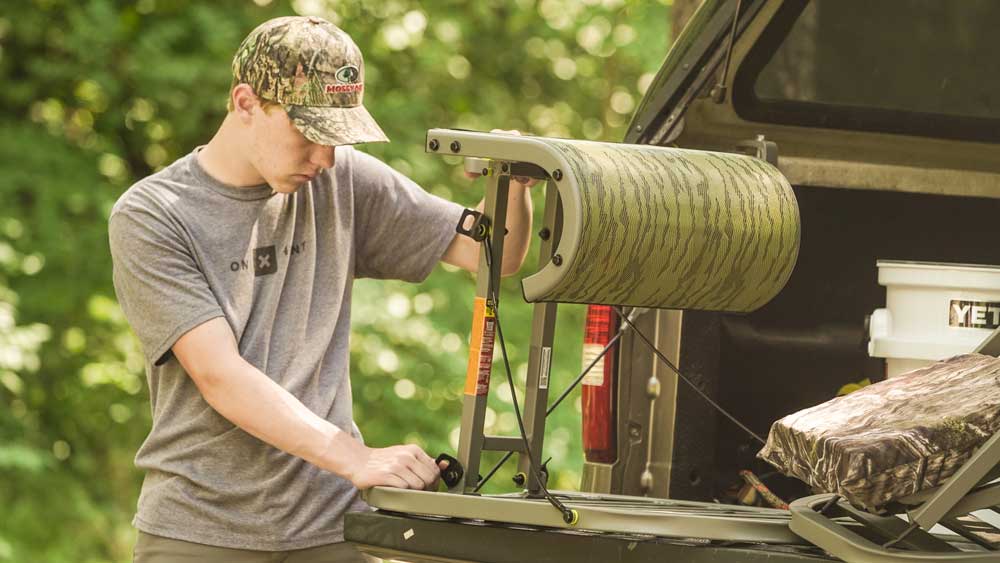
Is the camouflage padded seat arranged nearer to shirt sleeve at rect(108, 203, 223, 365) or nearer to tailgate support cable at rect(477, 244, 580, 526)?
tailgate support cable at rect(477, 244, 580, 526)

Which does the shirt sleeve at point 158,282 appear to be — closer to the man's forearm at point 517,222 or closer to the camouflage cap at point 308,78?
the camouflage cap at point 308,78

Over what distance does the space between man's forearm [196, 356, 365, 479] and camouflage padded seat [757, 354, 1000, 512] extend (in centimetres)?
91

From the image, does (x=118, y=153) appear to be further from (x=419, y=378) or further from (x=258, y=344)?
(x=258, y=344)

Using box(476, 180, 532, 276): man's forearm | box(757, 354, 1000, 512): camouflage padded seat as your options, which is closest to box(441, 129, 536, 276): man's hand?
box(476, 180, 532, 276): man's forearm

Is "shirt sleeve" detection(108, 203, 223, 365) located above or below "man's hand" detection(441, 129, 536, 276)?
below

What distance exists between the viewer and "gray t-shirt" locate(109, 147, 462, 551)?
3.06m

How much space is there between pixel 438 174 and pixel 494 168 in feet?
19.2

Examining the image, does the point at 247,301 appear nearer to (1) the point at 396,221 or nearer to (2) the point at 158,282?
(2) the point at 158,282

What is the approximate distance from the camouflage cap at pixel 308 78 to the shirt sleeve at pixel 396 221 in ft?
0.89

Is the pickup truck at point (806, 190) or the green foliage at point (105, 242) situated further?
the green foliage at point (105, 242)

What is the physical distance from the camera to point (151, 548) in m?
3.13

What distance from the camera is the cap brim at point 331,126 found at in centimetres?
305

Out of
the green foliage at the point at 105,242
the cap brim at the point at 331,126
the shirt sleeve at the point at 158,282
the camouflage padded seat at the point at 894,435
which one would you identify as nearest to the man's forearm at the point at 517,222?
the cap brim at the point at 331,126

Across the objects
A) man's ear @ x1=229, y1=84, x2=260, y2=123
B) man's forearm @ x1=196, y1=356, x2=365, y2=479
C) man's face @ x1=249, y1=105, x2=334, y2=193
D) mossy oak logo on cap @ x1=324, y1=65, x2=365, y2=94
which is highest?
mossy oak logo on cap @ x1=324, y1=65, x2=365, y2=94
